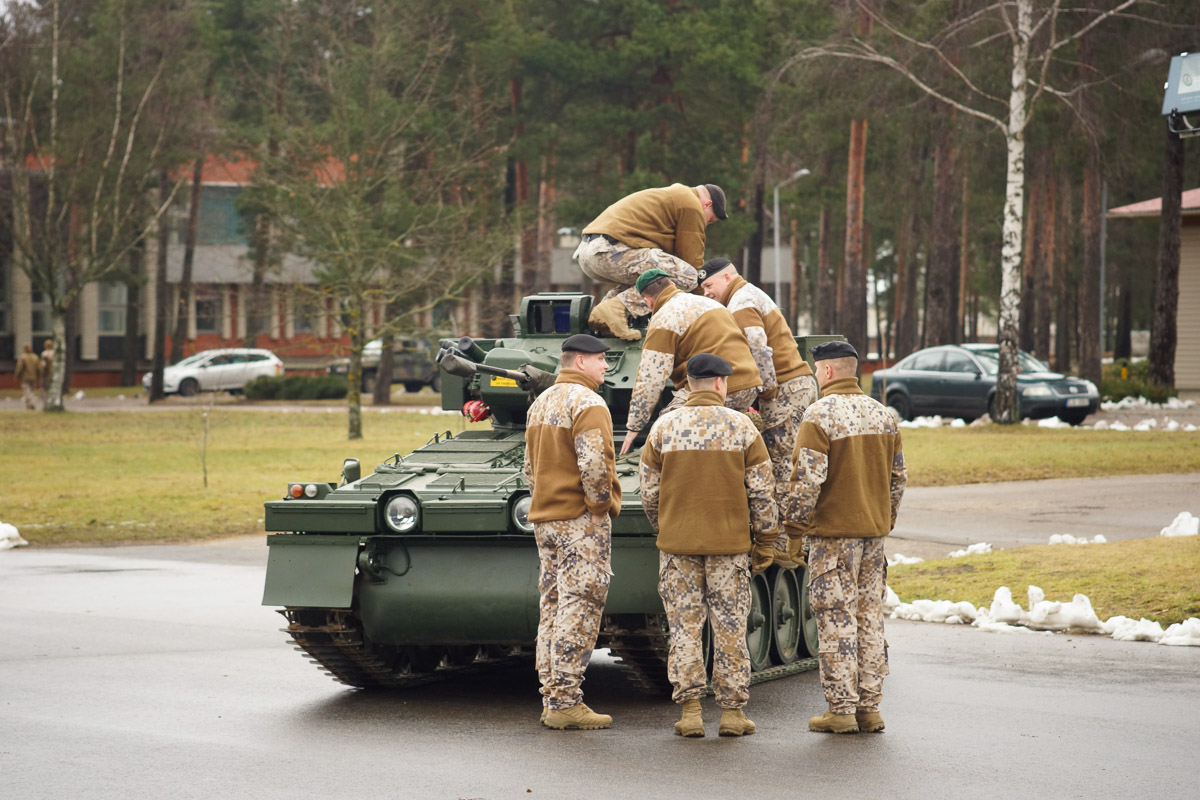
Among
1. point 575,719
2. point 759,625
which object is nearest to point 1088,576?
point 759,625

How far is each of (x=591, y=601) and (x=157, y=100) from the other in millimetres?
36273

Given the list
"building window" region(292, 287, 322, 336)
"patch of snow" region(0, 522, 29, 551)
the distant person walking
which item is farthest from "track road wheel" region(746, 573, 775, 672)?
the distant person walking

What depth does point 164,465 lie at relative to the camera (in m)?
25.0

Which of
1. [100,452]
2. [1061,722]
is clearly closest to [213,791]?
[1061,722]

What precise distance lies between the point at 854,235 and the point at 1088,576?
28030mm

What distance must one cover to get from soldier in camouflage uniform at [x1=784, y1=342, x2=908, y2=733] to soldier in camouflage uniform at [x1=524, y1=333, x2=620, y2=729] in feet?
3.13

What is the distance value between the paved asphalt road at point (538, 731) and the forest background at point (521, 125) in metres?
17.4

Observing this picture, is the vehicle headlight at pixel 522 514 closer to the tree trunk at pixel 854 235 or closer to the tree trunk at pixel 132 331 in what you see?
the tree trunk at pixel 854 235

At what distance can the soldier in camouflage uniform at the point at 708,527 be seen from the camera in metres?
7.75

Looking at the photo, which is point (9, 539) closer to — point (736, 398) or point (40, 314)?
point (736, 398)

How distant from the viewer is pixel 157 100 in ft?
136

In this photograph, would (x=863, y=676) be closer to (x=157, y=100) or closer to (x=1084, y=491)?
(x=1084, y=491)

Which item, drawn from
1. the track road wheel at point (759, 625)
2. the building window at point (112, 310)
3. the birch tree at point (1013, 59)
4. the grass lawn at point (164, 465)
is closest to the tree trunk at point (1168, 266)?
the birch tree at point (1013, 59)

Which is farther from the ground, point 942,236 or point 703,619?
point 942,236
